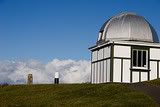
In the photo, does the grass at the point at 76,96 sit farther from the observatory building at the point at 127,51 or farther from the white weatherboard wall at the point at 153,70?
the white weatherboard wall at the point at 153,70

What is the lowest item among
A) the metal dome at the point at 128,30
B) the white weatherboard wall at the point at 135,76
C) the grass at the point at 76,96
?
the grass at the point at 76,96

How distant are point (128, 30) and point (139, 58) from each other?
3.07m

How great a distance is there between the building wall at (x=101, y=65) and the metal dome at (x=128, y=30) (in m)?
1.38

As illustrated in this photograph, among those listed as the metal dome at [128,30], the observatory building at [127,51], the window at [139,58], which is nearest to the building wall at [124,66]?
the observatory building at [127,51]

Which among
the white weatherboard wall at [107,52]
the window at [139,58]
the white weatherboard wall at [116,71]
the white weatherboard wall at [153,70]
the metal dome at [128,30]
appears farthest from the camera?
the metal dome at [128,30]

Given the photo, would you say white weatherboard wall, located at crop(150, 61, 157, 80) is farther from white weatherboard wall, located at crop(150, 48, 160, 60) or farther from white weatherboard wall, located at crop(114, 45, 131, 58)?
white weatherboard wall, located at crop(114, 45, 131, 58)

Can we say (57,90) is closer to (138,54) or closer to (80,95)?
(80,95)

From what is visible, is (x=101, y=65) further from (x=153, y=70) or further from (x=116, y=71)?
(x=153, y=70)

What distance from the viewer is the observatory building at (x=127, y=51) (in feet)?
141

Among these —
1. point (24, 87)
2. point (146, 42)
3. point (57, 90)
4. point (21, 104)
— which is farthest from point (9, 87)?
point (146, 42)

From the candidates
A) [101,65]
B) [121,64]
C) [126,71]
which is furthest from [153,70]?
[101,65]

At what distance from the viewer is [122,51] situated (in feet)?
142

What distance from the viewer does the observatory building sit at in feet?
141

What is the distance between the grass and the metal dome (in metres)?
10.9
